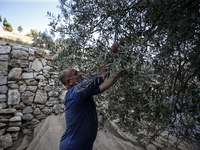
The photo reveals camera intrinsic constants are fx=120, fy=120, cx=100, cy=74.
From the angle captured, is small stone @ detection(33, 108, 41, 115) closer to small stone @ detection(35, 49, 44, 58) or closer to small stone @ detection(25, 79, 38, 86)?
small stone @ detection(25, 79, 38, 86)

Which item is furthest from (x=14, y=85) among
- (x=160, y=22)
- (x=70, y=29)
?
(x=160, y=22)

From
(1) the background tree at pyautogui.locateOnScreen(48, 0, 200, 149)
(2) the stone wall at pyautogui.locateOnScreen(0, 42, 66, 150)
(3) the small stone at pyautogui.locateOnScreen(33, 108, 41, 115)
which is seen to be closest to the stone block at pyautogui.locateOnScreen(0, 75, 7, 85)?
(2) the stone wall at pyautogui.locateOnScreen(0, 42, 66, 150)

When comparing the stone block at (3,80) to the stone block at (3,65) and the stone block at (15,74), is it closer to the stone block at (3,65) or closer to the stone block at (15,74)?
the stone block at (15,74)

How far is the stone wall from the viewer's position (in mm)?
5398

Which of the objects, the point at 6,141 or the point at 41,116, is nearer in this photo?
the point at 6,141

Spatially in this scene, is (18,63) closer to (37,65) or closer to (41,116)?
(37,65)

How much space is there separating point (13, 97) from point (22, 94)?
0.38 metres

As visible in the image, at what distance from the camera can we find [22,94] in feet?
19.5

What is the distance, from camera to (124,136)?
5.00 m

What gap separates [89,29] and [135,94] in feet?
3.74

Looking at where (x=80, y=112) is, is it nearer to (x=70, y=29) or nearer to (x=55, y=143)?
(x=70, y=29)

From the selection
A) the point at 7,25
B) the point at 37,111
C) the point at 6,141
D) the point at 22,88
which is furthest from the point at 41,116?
the point at 7,25

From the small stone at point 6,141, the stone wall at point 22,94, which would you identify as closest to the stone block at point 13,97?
the stone wall at point 22,94

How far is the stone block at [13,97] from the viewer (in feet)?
18.5
